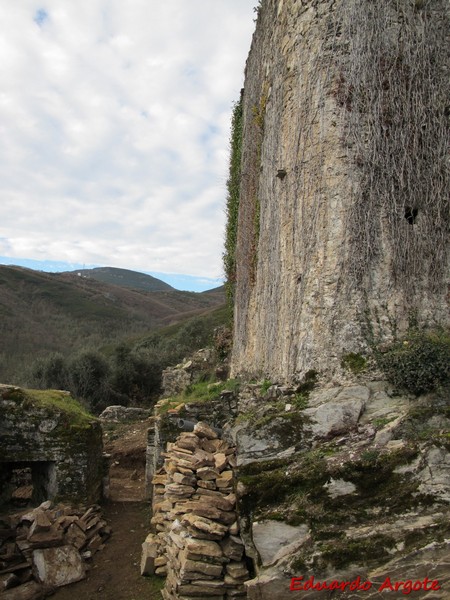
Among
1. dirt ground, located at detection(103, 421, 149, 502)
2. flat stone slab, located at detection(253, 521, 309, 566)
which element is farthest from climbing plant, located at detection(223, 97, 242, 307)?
flat stone slab, located at detection(253, 521, 309, 566)

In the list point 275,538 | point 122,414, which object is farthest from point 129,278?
point 275,538

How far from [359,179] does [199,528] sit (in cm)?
524

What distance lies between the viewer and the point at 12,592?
626cm

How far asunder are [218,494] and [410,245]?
4415mm

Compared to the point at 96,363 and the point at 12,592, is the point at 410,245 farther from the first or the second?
the point at 96,363

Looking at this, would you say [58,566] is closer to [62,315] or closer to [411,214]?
[411,214]

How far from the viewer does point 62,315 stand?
5725 cm

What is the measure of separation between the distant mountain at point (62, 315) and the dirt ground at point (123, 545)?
51.1 feet

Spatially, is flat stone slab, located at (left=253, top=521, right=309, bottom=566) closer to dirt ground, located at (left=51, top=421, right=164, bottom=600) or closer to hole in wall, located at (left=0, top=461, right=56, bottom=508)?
dirt ground, located at (left=51, top=421, right=164, bottom=600)

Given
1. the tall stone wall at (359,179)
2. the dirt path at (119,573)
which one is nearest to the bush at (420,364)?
the tall stone wall at (359,179)

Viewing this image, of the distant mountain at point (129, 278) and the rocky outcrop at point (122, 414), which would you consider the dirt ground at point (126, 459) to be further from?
the distant mountain at point (129, 278)

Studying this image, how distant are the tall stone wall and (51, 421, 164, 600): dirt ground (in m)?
3.62

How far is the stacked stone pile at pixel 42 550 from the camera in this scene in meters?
6.50

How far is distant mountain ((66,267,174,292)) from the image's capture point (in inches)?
5089
